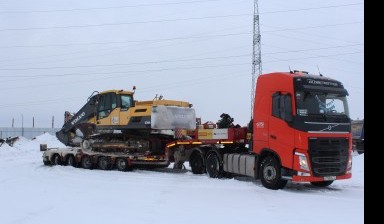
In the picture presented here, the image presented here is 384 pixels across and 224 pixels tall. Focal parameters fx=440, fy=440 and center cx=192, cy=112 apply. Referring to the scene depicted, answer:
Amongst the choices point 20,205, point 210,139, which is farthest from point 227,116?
point 20,205

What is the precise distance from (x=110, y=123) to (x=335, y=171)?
10940 millimetres

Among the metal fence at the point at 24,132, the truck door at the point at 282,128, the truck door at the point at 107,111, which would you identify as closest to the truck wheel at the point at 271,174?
the truck door at the point at 282,128

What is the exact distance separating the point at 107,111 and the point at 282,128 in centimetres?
1014

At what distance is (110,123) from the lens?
2022 cm

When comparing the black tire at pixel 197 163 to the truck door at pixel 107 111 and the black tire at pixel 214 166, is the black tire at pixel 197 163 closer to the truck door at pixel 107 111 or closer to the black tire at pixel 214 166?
the black tire at pixel 214 166

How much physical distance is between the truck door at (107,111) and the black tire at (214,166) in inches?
217

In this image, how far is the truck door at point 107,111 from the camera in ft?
66.0

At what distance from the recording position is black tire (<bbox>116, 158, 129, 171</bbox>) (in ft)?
62.9

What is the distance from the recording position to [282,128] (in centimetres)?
1282

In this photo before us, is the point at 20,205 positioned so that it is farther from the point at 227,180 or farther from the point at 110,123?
the point at 110,123

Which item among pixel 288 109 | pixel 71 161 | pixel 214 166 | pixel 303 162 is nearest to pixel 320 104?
pixel 288 109

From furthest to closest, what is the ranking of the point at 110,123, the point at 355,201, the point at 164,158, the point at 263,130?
the point at 110,123, the point at 164,158, the point at 263,130, the point at 355,201

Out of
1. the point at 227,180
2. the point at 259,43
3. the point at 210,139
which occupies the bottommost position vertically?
the point at 227,180
